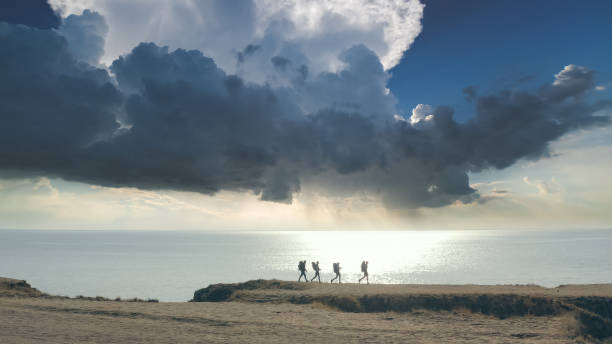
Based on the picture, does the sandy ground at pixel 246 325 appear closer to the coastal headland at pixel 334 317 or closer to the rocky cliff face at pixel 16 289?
the coastal headland at pixel 334 317

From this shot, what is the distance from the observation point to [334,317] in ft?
67.6

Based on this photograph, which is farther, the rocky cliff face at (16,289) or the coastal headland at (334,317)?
the rocky cliff face at (16,289)

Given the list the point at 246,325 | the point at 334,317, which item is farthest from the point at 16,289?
the point at 334,317

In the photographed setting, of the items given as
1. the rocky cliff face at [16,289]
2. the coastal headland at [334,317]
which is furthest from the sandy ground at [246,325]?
the rocky cliff face at [16,289]

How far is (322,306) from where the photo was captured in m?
23.7

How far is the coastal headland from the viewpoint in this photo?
16312 mm

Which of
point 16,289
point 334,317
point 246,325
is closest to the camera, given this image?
point 246,325

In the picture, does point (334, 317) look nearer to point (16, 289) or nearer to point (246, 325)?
point (246, 325)

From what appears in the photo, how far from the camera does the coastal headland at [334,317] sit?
1631 centimetres

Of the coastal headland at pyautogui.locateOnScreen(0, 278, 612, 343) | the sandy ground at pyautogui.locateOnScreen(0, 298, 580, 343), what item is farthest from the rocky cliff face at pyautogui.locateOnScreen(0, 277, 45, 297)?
the sandy ground at pyautogui.locateOnScreen(0, 298, 580, 343)

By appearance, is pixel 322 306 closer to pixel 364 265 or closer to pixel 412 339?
pixel 412 339

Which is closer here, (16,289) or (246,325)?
(246,325)

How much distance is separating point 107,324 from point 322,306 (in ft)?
37.5

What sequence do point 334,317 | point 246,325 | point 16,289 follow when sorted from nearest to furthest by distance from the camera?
point 246,325, point 334,317, point 16,289
